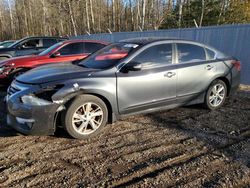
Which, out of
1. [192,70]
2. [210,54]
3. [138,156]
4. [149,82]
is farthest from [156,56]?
[138,156]

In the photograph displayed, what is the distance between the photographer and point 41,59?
324 inches

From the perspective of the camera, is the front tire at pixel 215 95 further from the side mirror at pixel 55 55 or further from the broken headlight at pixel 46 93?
the side mirror at pixel 55 55

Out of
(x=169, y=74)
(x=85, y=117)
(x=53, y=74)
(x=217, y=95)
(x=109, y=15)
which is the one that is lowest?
(x=217, y=95)

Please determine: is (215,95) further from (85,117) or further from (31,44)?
(31,44)

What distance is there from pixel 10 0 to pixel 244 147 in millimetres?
55116

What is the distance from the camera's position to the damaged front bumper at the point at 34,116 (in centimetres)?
407

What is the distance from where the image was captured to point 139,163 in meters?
3.61

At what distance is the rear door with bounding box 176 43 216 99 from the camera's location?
5.34 m

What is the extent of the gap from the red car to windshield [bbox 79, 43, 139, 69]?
100 inches

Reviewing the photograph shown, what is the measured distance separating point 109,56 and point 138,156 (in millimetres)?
2149

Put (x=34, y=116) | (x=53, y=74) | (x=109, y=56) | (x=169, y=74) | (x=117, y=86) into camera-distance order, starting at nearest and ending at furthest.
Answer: (x=34, y=116) → (x=53, y=74) → (x=117, y=86) → (x=169, y=74) → (x=109, y=56)

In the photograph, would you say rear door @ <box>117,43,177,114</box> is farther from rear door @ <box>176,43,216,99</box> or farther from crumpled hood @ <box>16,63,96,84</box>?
crumpled hood @ <box>16,63,96,84</box>

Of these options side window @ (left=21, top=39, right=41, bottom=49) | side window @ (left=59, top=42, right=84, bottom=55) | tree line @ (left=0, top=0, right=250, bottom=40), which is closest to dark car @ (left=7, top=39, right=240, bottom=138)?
side window @ (left=59, top=42, right=84, bottom=55)

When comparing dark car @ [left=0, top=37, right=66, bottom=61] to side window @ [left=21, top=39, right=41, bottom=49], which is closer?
dark car @ [left=0, top=37, right=66, bottom=61]
